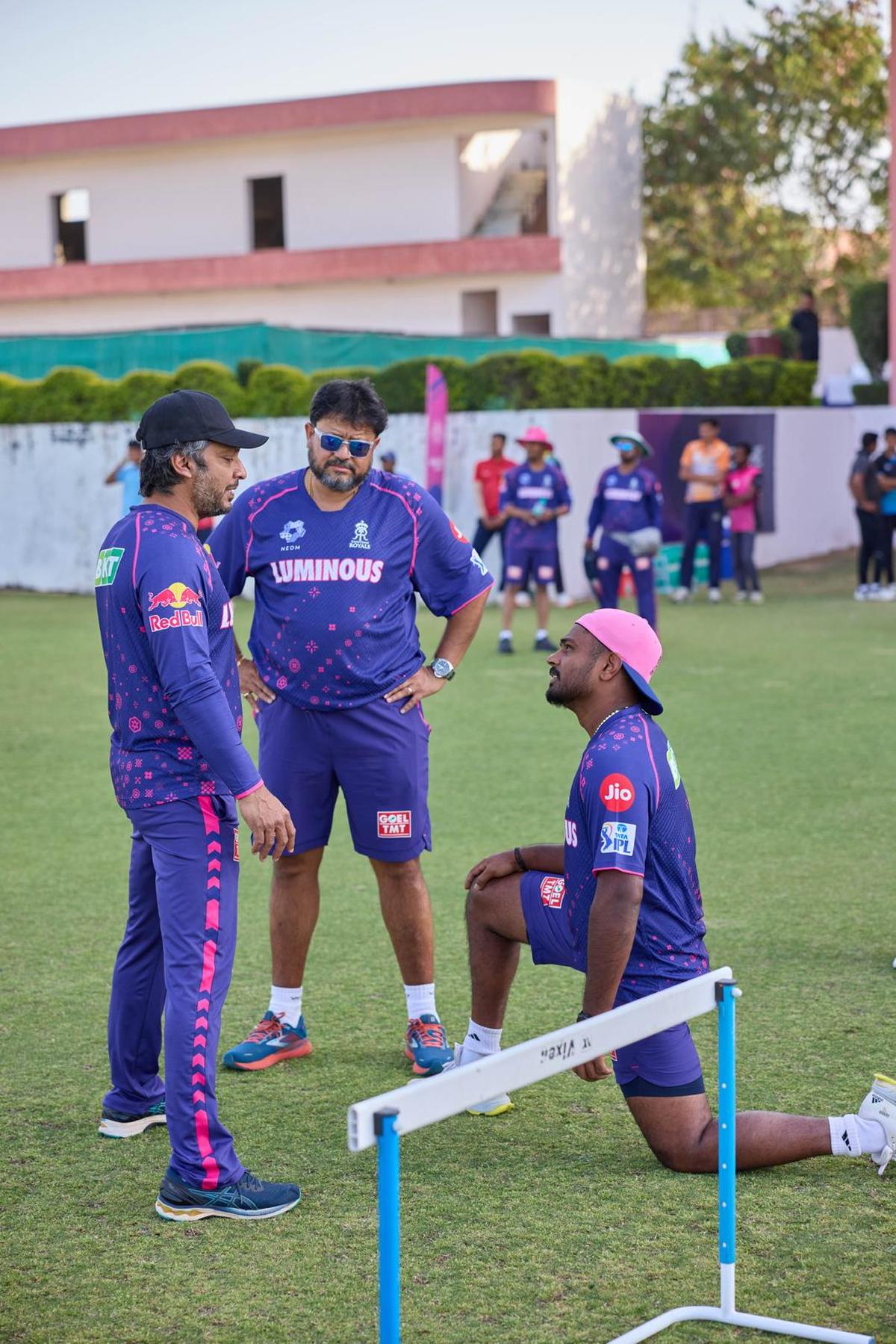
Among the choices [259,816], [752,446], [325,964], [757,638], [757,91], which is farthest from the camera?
[757,91]

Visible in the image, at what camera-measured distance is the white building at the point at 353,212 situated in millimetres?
36000

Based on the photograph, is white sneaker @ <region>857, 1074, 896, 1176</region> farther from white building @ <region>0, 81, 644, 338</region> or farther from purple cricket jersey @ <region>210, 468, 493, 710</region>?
white building @ <region>0, 81, 644, 338</region>

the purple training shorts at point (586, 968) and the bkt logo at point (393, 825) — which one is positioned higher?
the bkt logo at point (393, 825)

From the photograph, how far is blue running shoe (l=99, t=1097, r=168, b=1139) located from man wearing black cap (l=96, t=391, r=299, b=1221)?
1.82 feet

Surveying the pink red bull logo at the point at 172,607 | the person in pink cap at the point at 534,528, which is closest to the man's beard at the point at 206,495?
the pink red bull logo at the point at 172,607

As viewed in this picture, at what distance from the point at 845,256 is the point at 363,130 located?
1573 centimetres

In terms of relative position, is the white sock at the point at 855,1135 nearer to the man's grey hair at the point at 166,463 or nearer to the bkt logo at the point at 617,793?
the bkt logo at the point at 617,793

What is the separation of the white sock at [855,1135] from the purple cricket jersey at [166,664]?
173 cm

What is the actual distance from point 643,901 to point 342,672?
1.38 m

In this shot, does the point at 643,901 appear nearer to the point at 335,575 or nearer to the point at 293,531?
the point at 335,575

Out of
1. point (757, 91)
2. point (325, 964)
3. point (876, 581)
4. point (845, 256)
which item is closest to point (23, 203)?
point (757, 91)

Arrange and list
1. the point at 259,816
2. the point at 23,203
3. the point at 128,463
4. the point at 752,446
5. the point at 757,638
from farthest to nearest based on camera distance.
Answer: the point at 23,203, the point at 752,446, the point at 128,463, the point at 757,638, the point at 259,816

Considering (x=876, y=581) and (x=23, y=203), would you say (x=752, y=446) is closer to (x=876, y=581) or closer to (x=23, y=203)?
(x=876, y=581)

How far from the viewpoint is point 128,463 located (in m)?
21.0
